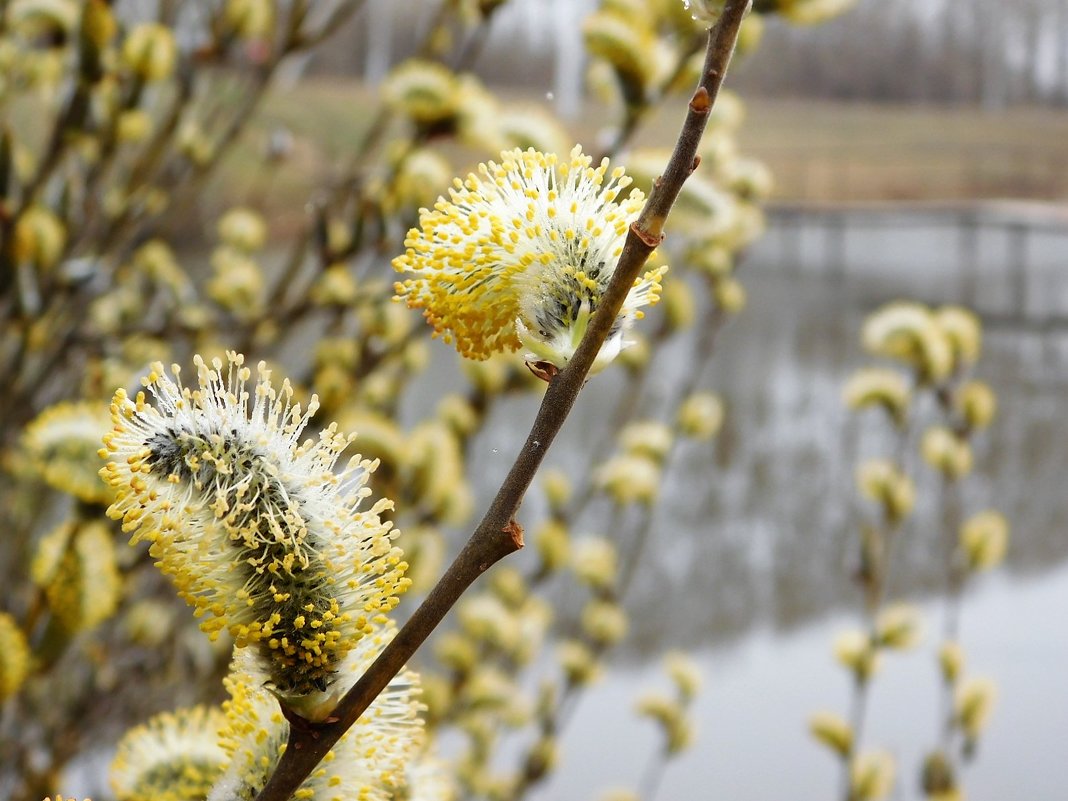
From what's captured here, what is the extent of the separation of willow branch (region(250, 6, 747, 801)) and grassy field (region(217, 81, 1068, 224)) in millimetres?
1718

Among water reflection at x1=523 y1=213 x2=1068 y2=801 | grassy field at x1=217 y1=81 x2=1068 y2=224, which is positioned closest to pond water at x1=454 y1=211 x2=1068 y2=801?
water reflection at x1=523 y1=213 x2=1068 y2=801

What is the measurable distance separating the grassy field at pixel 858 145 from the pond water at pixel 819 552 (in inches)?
7.0

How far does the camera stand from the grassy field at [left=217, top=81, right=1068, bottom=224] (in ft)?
6.31

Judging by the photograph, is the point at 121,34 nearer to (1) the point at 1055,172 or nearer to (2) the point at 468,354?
(2) the point at 468,354

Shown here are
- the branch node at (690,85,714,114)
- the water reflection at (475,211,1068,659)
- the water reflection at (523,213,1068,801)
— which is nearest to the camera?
the branch node at (690,85,714,114)

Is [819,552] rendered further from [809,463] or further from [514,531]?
[514,531]

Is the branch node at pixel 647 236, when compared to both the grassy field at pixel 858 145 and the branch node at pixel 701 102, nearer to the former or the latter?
the branch node at pixel 701 102

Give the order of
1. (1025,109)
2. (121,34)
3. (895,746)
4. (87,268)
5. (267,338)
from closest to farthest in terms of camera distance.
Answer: (87,268), (121,34), (267,338), (895,746), (1025,109)

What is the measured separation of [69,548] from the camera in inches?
20.1

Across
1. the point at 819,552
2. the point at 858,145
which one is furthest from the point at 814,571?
the point at 858,145

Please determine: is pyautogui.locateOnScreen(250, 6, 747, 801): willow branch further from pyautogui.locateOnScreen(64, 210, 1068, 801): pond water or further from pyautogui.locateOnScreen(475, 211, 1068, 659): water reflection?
pyautogui.locateOnScreen(475, 211, 1068, 659): water reflection

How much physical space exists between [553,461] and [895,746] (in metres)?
0.69

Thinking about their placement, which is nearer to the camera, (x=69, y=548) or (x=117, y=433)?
(x=117, y=433)

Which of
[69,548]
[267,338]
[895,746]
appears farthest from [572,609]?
[69,548]
